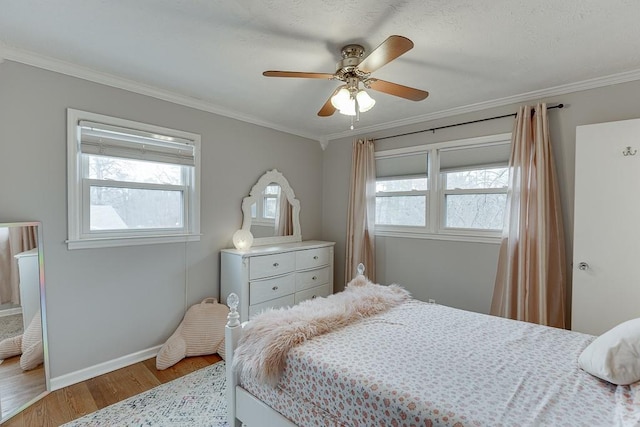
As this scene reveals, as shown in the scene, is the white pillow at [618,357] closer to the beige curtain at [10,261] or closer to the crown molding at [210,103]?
the crown molding at [210,103]

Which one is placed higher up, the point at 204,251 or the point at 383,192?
the point at 383,192

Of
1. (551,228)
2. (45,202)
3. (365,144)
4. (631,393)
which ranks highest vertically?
(365,144)

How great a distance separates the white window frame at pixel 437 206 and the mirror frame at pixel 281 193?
1195 millimetres

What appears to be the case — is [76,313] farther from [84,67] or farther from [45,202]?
[84,67]

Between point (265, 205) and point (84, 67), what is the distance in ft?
6.81

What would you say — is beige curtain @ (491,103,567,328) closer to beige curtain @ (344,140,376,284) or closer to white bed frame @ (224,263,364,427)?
beige curtain @ (344,140,376,284)

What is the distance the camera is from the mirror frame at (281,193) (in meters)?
3.49

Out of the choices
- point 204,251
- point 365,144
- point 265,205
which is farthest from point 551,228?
point 204,251

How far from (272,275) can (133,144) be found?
5.93ft

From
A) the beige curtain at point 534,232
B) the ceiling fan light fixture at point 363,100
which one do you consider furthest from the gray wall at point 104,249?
the beige curtain at point 534,232

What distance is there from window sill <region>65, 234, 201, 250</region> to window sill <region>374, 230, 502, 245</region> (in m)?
2.19

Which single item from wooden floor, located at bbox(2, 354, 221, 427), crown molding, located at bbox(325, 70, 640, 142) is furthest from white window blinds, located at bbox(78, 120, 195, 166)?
crown molding, located at bbox(325, 70, 640, 142)

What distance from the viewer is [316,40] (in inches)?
74.8

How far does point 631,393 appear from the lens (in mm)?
1156
